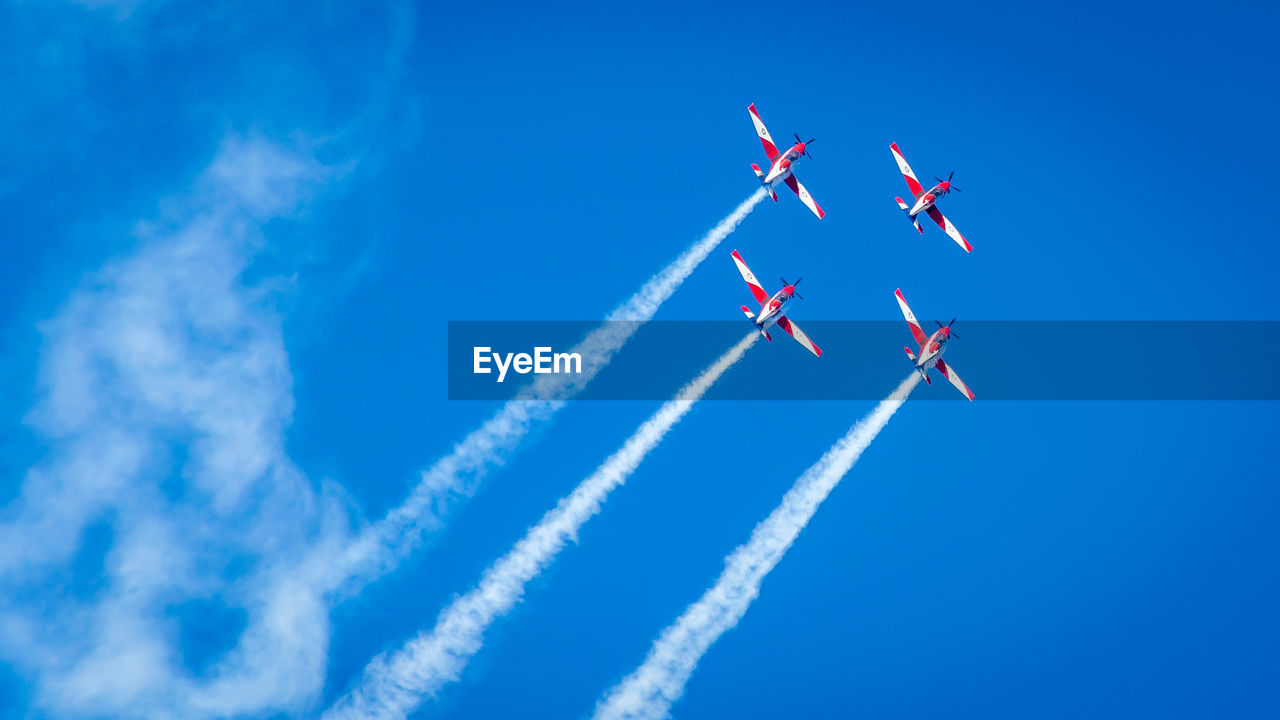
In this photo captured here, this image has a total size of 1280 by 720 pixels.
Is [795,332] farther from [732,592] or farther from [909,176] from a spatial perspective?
[732,592]

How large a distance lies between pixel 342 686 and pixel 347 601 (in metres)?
5.62

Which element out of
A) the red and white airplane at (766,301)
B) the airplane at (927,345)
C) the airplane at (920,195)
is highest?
the airplane at (920,195)

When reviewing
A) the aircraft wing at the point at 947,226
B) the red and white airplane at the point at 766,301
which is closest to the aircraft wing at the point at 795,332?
the red and white airplane at the point at 766,301

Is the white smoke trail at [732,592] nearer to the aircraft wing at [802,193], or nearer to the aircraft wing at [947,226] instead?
the aircraft wing at [947,226]

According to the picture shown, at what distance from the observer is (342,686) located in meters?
71.2

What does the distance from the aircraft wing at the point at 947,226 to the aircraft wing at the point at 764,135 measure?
1208cm

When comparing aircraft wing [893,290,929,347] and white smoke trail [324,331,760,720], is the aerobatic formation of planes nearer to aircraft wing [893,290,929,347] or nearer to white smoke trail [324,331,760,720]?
aircraft wing [893,290,929,347]

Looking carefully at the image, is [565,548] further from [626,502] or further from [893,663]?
[893,663]

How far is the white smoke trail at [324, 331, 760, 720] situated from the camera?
68938mm

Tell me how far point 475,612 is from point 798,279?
30.4 meters

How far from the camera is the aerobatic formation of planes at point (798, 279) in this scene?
2704 inches

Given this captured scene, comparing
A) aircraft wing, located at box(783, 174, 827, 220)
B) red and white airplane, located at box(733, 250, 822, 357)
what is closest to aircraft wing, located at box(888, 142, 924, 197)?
aircraft wing, located at box(783, 174, 827, 220)

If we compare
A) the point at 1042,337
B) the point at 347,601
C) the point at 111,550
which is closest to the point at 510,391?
the point at 347,601

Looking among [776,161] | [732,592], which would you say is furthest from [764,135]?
[732,592]
